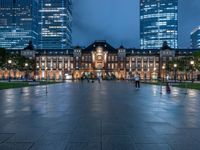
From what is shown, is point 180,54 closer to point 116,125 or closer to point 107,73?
point 107,73

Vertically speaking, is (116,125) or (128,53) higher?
(128,53)

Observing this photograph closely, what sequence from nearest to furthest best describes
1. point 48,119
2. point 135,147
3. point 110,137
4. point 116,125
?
1. point 135,147
2. point 110,137
3. point 116,125
4. point 48,119

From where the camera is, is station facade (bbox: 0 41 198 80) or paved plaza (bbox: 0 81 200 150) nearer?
paved plaza (bbox: 0 81 200 150)

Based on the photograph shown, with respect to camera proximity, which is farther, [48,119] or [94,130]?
[48,119]

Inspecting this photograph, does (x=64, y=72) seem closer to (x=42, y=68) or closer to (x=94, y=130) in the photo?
(x=42, y=68)

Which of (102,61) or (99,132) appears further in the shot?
(102,61)

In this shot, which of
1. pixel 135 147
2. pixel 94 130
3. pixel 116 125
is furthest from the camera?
pixel 116 125

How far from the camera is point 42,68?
15738 centimetres

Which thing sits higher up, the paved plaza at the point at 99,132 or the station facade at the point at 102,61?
the station facade at the point at 102,61

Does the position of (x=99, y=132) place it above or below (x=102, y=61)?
Result: below

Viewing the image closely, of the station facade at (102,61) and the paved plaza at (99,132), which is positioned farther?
the station facade at (102,61)

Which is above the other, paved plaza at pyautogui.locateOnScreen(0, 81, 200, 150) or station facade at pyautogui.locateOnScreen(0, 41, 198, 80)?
station facade at pyautogui.locateOnScreen(0, 41, 198, 80)

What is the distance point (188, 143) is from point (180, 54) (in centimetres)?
15646

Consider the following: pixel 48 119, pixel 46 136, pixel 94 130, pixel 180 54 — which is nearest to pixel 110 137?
pixel 94 130
